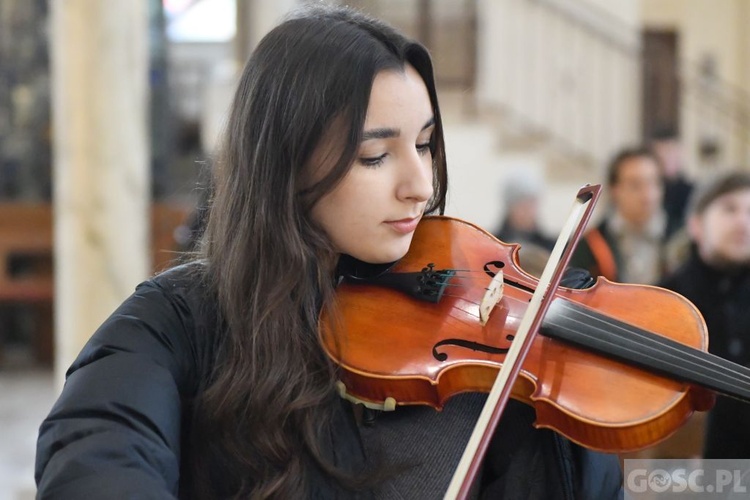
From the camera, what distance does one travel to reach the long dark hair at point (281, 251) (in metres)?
1.17

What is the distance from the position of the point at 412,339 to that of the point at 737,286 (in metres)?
1.52

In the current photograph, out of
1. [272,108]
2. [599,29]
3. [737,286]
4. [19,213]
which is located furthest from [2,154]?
[272,108]

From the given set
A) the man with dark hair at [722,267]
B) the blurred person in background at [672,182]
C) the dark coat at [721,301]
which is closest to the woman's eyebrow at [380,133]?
the dark coat at [721,301]

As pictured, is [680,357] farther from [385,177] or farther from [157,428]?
[157,428]

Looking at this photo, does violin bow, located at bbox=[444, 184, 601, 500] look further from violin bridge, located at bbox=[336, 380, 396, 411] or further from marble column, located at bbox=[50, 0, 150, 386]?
marble column, located at bbox=[50, 0, 150, 386]

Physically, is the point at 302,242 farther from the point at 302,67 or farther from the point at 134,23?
the point at 134,23

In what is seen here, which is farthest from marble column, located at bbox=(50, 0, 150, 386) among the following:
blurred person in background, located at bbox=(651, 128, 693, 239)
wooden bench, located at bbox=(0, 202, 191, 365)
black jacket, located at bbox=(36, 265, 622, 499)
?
wooden bench, located at bbox=(0, 202, 191, 365)

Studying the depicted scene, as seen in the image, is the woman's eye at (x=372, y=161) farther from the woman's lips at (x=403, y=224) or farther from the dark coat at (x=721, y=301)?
the dark coat at (x=721, y=301)

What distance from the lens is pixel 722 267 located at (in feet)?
8.34

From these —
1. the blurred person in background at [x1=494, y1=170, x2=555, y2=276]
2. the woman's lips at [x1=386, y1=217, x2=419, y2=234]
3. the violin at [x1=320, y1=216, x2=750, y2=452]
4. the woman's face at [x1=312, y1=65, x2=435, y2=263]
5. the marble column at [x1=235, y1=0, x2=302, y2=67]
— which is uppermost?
the marble column at [x1=235, y1=0, x2=302, y2=67]

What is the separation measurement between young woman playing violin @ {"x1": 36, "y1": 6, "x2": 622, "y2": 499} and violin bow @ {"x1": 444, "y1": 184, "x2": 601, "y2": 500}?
119 millimetres

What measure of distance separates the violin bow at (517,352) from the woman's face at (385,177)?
0.19 m

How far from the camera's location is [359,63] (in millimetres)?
1203

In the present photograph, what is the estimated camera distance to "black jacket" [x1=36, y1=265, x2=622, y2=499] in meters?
1.02
